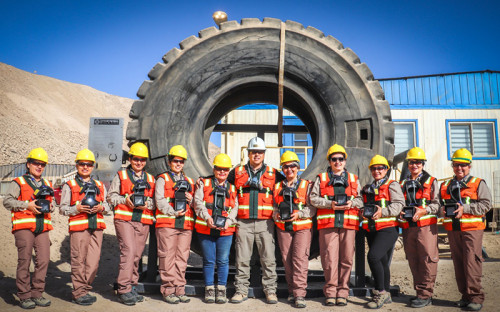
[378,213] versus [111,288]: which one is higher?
[378,213]

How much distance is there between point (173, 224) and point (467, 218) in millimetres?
2995

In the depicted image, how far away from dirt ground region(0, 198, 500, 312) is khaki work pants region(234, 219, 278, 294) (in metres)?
0.19

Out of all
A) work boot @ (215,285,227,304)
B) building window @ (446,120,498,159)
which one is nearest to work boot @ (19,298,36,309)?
work boot @ (215,285,227,304)

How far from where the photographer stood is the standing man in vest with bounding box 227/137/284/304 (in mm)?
4027

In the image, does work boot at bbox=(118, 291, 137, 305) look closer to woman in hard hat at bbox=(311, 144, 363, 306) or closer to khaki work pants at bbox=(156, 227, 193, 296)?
khaki work pants at bbox=(156, 227, 193, 296)

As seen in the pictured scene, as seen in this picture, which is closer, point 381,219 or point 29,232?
point 29,232

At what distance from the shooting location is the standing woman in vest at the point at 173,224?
4.01 meters

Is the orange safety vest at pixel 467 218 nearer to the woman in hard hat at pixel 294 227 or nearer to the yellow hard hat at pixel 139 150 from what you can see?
the woman in hard hat at pixel 294 227

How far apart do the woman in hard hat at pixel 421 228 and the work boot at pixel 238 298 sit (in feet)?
5.46

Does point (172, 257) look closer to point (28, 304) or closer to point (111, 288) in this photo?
point (111, 288)

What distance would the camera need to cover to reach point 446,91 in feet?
42.9

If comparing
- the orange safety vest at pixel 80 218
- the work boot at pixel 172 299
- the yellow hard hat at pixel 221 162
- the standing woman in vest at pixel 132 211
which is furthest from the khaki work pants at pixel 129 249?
the yellow hard hat at pixel 221 162

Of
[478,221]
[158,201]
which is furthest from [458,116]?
[158,201]

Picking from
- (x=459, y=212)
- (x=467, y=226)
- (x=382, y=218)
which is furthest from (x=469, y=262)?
(x=382, y=218)
